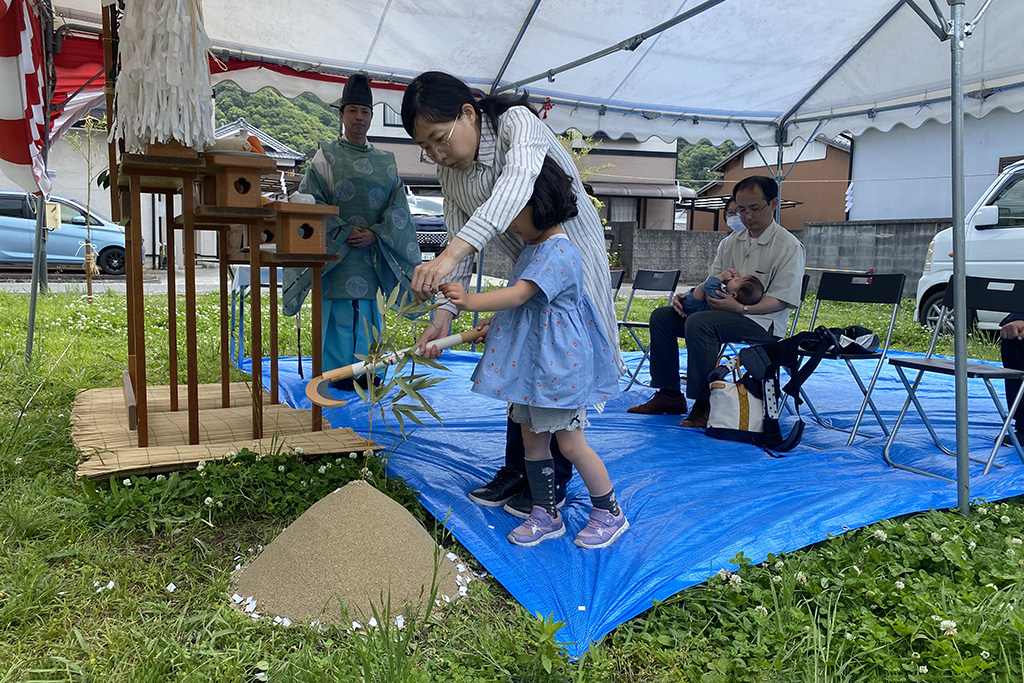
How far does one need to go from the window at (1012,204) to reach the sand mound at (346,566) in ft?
18.8

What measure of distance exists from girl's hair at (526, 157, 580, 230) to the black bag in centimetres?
148

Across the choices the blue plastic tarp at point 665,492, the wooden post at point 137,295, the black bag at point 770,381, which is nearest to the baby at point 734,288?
the black bag at point 770,381

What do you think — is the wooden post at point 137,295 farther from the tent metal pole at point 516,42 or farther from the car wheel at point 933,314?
the car wheel at point 933,314

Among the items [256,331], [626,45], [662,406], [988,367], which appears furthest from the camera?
[626,45]

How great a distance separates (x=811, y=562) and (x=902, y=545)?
325mm

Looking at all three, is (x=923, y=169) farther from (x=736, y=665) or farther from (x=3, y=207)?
(x=3, y=207)

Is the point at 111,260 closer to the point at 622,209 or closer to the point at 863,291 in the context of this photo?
the point at 863,291

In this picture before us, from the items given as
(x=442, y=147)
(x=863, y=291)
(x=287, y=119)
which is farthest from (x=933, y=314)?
(x=287, y=119)

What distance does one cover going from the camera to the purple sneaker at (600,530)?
214 cm

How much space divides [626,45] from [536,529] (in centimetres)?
324

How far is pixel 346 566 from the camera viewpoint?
1802 millimetres

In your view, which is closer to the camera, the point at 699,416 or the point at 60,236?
the point at 699,416

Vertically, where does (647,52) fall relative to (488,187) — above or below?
above

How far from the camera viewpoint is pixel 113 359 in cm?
471
